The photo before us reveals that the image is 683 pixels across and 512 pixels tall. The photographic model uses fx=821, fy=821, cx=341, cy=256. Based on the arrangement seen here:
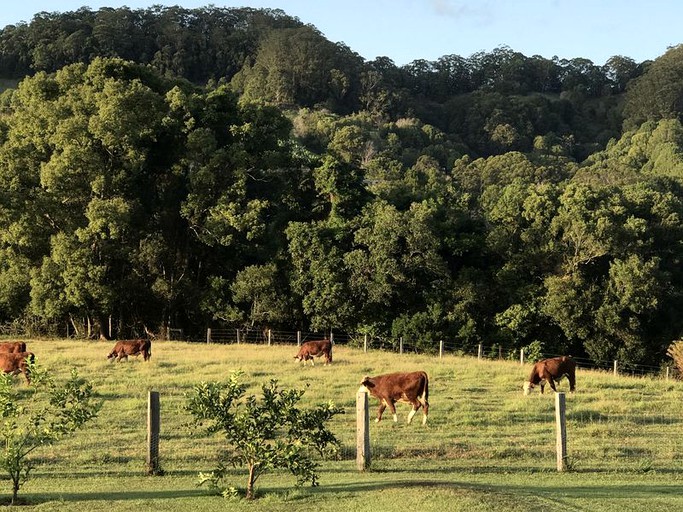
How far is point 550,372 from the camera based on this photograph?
23266mm

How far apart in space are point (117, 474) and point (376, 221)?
27.9 m

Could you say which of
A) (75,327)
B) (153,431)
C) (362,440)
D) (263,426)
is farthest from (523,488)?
(75,327)

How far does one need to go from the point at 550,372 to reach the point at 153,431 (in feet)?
45.5

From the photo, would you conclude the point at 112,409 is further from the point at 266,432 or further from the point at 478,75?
the point at 478,75

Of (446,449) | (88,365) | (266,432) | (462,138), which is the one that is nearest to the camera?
(266,432)

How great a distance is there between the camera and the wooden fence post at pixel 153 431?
12516 mm

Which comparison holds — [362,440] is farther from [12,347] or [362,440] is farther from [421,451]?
[12,347]

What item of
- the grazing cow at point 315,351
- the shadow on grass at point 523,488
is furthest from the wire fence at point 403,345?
the shadow on grass at point 523,488

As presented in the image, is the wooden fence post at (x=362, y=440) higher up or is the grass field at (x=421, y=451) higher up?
the wooden fence post at (x=362, y=440)

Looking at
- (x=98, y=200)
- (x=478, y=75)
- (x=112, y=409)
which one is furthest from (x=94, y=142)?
(x=478, y=75)

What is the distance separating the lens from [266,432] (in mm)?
10453

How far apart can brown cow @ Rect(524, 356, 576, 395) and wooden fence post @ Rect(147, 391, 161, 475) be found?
12606 millimetres

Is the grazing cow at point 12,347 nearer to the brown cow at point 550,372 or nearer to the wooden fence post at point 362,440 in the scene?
the brown cow at point 550,372

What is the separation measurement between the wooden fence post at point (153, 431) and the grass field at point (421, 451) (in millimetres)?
209
